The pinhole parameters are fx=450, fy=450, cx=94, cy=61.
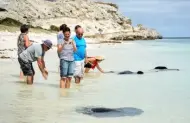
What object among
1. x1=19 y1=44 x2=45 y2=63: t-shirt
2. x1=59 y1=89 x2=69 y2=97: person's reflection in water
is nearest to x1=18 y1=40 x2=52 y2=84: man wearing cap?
x1=19 y1=44 x2=45 y2=63: t-shirt

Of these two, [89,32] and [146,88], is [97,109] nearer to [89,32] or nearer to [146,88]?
[146,88]

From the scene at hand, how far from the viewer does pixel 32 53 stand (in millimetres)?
11289

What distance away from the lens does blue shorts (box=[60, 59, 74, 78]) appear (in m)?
10.7

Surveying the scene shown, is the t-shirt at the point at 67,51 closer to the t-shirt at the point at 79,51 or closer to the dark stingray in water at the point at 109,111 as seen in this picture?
the t-shirt at the point at 79,51

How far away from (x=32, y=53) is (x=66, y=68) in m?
1.12

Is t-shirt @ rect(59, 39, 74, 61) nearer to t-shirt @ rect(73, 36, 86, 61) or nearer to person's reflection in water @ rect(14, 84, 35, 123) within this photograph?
person's reflection in water @ rect(14, 84, 35, 123)

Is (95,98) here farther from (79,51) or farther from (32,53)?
(79,51)

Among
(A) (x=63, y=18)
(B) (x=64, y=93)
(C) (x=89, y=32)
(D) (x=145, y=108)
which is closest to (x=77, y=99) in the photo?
(B) (x=64, y=93)

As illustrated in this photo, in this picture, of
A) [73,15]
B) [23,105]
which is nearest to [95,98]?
[23,105]

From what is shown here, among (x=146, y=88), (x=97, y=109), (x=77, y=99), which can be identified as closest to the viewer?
(x=97, y=109)

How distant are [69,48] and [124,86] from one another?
6.91 feet

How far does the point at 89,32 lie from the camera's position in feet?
345

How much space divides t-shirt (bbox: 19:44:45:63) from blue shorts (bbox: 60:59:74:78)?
2.33 ft

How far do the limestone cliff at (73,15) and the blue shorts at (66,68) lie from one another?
301 ft
